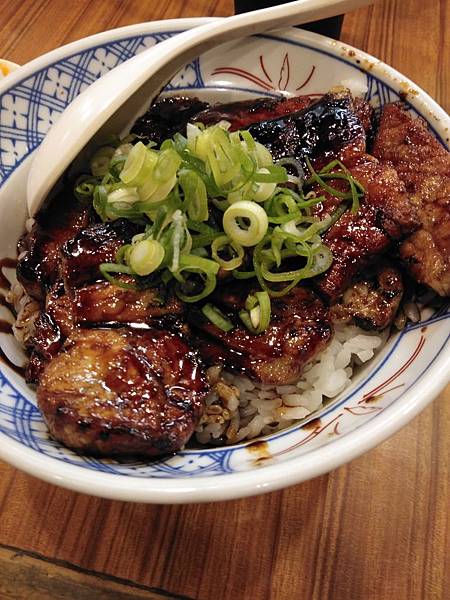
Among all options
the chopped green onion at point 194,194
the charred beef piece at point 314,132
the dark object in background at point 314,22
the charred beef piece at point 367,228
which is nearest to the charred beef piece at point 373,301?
the charred beef piece at point 367,228

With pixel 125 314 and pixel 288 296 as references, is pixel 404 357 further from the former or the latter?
pixel 125 314

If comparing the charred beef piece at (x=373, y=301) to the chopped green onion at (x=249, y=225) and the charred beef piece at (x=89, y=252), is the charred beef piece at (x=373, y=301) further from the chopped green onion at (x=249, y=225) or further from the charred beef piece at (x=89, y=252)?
the charred beef piece at (x=89, y=252)

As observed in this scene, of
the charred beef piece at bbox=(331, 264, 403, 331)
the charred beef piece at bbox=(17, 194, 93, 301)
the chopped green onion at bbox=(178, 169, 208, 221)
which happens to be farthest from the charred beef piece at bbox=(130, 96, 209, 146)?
the charred beef piece at bbox=(331, 264, 403, 331)

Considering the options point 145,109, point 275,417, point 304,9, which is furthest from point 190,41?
point 275,417

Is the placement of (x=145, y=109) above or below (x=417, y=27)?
below

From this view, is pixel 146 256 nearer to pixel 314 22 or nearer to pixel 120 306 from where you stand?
pixel 120 306

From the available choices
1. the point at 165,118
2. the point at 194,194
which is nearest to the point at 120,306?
the point at 194,194

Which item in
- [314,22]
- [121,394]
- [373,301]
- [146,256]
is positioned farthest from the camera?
[314,22]
